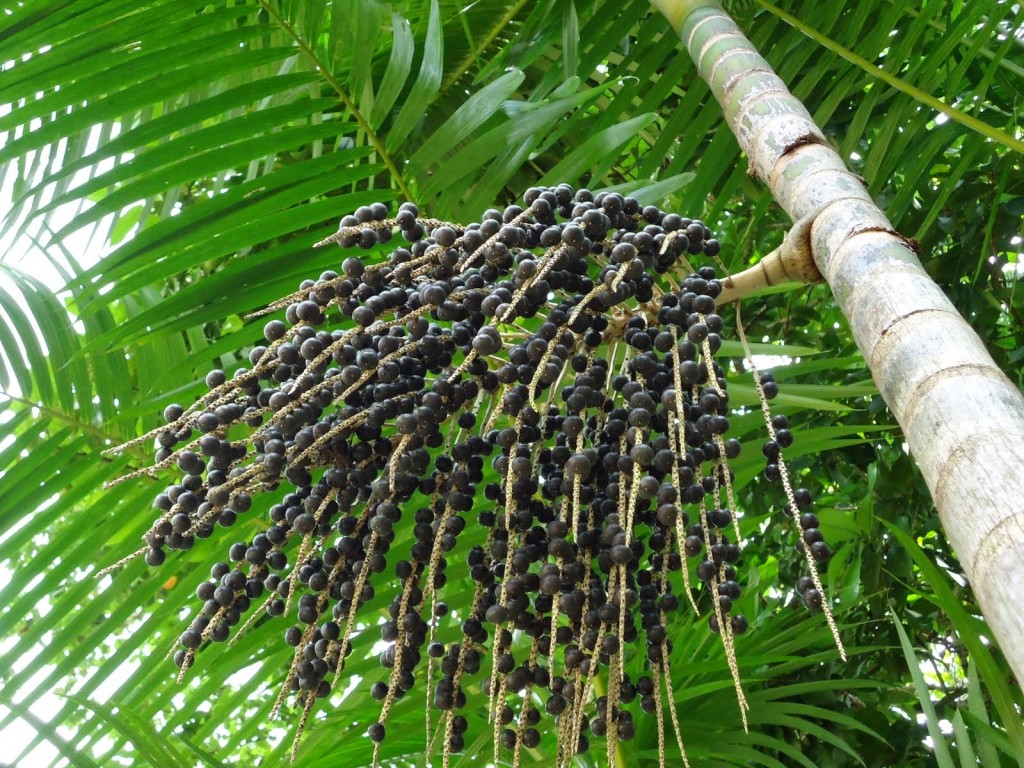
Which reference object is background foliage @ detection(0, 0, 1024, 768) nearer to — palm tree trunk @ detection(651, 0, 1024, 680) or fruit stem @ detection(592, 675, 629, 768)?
fruit stem @ detection(592, 675, 629, 768)

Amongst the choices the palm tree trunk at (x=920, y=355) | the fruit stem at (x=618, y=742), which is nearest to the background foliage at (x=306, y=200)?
the fruit stem at (x=618, y=742)

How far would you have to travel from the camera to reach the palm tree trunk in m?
0.70

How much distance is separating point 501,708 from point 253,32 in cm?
114

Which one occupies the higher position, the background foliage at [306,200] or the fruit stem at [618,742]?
the background foliage at [306,200]

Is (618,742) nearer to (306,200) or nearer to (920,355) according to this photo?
(920,355)

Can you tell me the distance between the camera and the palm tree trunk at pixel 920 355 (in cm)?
70

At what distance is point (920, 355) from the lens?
0.85 metres

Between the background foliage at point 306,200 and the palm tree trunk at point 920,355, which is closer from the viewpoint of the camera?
the palm tree trunk at point 920,355

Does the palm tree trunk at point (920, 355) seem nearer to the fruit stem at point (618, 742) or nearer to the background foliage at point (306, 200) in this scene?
the background foliage at point (306, 200)

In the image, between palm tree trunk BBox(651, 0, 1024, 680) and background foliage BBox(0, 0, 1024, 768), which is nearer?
palm tree trunk BBox(651, 0, 1024, 680)

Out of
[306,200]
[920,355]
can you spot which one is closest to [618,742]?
[920,355]

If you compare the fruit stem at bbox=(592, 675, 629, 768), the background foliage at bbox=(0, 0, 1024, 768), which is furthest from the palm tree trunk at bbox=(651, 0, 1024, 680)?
the fruit stem at bbox=(592, 675, 629, 768)

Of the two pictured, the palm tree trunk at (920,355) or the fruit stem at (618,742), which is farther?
the fruit stem at (618,742)

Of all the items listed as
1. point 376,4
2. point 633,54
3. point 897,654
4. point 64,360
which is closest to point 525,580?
point 376,4
